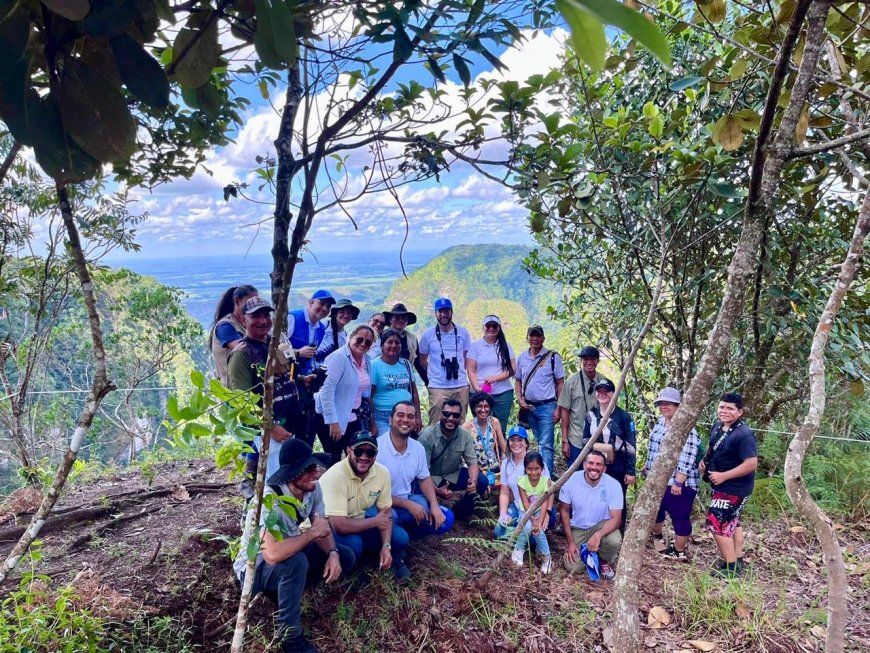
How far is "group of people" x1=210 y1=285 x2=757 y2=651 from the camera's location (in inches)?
121

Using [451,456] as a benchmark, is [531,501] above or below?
below

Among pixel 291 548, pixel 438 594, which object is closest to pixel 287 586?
pixel 291 548

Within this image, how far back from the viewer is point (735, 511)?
380cm

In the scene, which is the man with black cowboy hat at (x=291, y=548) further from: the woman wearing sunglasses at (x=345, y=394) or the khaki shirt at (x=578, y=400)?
the khaki shirt at (x=578, y=400)

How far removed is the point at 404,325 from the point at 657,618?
2948 millimetres

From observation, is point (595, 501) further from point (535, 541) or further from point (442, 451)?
point (442, 451)

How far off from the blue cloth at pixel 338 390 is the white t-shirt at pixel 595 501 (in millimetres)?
1903

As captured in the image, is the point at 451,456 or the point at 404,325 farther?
the point at 404,325

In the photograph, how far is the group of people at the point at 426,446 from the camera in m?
3.06

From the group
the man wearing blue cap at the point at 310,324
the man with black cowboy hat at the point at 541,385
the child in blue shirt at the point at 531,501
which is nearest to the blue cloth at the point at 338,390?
the man wearing blue cap at the point at 310,324

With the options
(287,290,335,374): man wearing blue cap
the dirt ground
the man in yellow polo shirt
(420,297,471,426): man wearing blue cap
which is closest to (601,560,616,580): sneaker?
the dirt ground

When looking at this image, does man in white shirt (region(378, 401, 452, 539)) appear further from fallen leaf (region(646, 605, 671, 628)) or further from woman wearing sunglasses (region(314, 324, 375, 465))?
fallen leaf (region(646, 605, 671, 628))

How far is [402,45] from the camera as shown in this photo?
1183 mm

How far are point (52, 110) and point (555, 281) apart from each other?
5.45 meters
